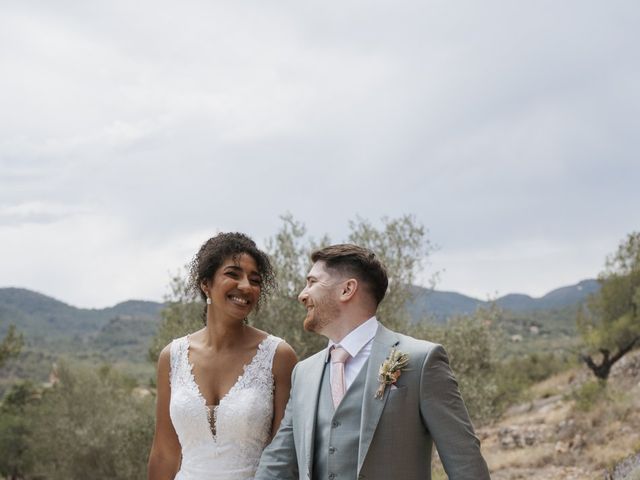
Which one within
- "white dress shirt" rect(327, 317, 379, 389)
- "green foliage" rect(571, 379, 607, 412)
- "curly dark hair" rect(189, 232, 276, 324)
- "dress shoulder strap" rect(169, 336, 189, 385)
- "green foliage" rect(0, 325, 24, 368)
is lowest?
"green foliage" rect(571, 379, 607, 412)

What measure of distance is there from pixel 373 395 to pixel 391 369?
156 millimetres

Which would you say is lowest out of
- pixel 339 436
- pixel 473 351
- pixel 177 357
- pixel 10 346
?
pixel 339 436

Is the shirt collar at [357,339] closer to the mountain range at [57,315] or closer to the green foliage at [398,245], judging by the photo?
the green foliage at [398,245]

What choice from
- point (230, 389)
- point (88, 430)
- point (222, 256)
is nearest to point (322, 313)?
point (222, 256)

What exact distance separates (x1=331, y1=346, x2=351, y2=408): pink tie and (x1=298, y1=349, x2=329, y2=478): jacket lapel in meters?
0.07

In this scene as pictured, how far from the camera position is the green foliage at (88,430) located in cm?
2433

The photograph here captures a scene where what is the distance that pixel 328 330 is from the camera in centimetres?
401

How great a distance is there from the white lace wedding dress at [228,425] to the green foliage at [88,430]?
63.1 feet

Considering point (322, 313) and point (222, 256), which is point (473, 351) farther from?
point (322, 313)

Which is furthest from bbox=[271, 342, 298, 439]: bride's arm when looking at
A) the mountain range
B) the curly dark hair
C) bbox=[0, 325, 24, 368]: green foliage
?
the mountain range

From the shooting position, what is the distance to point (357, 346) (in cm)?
397

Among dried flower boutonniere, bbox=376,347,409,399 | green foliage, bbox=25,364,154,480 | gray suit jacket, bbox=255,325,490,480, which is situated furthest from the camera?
green foliage, bbox=25,364,154,480

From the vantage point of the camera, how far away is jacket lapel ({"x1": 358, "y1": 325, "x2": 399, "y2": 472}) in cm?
368

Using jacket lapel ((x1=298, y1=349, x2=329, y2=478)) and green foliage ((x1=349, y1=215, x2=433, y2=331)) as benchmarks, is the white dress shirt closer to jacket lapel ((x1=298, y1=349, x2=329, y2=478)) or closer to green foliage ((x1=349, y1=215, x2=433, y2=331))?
jacket lapel ((x1=298, y1=349, x2=329, y2=478))
